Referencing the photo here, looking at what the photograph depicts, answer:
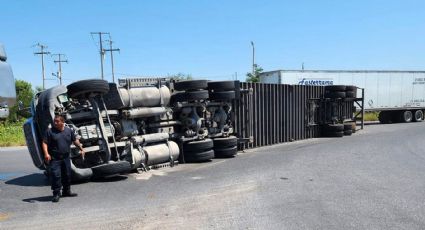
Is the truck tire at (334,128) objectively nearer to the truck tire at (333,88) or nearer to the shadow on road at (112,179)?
the truck tire at (333,88)

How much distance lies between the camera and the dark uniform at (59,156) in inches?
292

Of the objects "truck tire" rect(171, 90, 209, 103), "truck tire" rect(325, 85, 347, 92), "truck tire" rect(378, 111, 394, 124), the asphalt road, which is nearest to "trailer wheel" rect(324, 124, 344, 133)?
"truck tire" rect(325, 85, 347, 92)

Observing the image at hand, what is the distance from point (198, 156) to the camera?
38.5 ft

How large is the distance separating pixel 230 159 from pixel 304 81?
49.2ft

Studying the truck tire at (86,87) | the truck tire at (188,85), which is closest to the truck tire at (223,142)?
the truck tire at (188,85)

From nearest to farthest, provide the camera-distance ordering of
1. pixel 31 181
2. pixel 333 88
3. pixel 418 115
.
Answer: pixel 31 181
pixel 333 88
pixel 418 115

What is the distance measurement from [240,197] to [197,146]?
441cm

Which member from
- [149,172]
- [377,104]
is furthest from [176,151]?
[377,104]

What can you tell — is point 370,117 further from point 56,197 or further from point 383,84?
point 56,197

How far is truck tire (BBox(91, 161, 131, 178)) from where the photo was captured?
891 centimetres

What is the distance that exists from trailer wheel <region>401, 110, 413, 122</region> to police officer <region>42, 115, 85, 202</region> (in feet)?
91.1

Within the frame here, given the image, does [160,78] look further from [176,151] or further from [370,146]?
[370,146]

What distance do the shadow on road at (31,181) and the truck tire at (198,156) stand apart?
12.1 ft

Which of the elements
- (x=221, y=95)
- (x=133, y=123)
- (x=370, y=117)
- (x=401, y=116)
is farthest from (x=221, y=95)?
(x=370, y=117)
